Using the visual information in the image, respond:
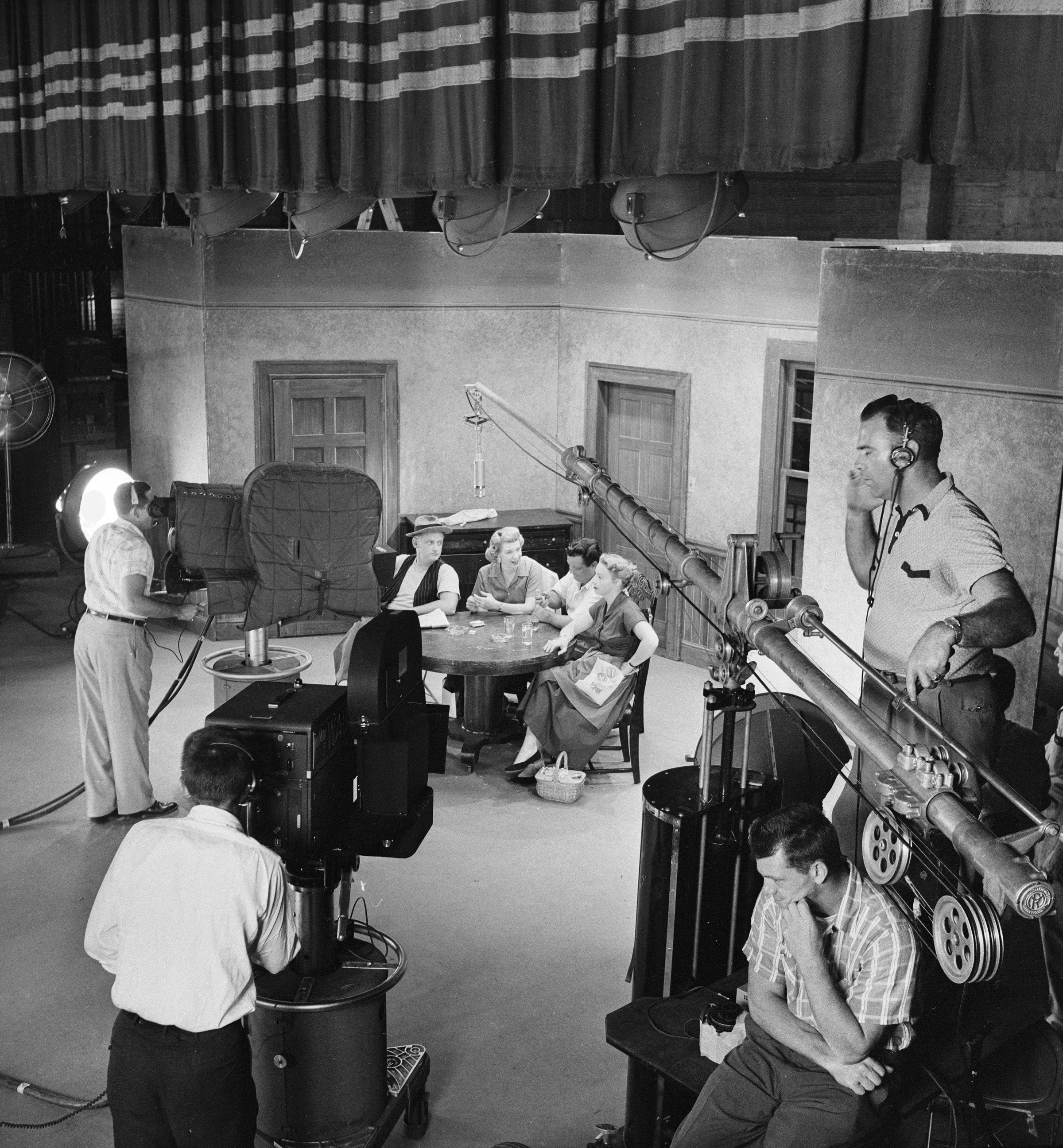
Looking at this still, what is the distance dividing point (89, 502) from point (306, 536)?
2621mm

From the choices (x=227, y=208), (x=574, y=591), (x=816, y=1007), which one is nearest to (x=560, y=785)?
(x=574, y=591)

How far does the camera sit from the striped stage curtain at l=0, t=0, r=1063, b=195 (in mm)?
3902

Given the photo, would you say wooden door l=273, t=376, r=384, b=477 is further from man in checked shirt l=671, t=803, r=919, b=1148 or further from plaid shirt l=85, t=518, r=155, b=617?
man in checked shirt l=671, t=803, r=919, b=1148

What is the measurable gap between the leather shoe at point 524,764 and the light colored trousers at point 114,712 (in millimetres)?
2086

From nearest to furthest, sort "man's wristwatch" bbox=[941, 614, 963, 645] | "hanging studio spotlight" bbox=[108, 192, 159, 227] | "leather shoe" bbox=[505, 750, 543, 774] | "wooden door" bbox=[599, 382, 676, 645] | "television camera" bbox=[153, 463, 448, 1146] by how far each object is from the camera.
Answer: "man's wristwatch" bbox=[941, 614, 963, 645] < "television camera" bbox=[153, 463, 448, 1146] < "leather shoe" bbox=[505, 750, 543, 774] < "hanging studio spotlight" bbox=[108, 192, 159, 227] < "wooden door" bbox=[599, 382, 676, 645]

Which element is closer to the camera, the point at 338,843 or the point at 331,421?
the point at 338,843

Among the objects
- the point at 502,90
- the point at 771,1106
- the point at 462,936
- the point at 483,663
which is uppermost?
the point at 502,90

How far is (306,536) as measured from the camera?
6.79m

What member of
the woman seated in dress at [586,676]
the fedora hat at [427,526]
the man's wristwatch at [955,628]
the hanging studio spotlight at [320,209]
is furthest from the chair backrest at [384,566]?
the man's wristwatch at [955,628]

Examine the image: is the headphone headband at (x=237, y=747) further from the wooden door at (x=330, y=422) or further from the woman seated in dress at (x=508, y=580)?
the wooden door at (x=330, y=422)

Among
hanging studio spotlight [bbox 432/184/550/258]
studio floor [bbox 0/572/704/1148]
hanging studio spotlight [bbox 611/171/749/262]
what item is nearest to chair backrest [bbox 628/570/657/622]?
studio floor [bbox 0/572/704/1148]

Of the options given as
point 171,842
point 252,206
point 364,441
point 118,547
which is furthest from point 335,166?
point 364,441

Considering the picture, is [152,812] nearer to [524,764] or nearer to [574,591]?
[524,764]

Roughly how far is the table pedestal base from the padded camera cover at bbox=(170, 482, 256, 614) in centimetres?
203
